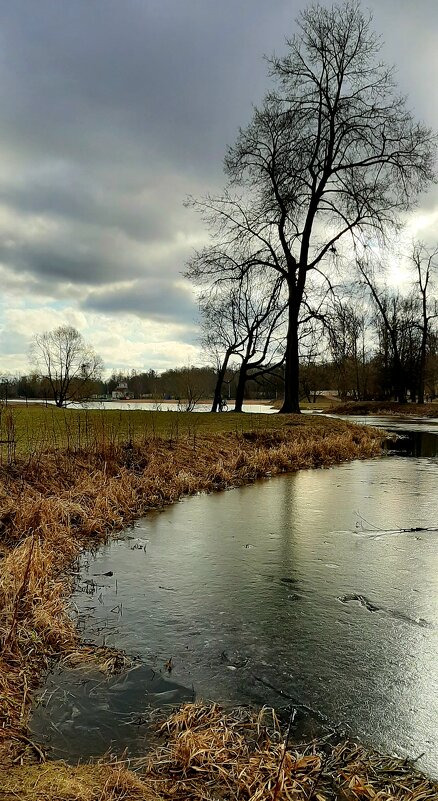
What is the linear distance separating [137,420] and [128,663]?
12.5 meters

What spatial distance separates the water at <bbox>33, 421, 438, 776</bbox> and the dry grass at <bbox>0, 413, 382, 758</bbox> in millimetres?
218

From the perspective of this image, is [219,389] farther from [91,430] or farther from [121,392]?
[121,392]

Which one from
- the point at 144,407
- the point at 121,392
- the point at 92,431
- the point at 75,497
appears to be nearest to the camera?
the point at 75,497

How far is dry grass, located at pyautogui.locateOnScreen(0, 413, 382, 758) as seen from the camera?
3445mm

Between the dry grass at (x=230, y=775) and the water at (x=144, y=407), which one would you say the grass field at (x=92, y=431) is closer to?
the water at (x=144, y=407)

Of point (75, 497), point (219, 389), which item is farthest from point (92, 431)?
point (219, 389)

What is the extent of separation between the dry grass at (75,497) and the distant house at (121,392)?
183 ft

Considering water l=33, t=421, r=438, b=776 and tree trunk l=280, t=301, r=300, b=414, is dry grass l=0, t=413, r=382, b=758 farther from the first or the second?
tree trunk l=280, t=301, r=300, b=414

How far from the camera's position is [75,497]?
728 cm

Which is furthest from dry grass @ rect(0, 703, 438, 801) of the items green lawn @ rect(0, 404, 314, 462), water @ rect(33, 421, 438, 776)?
green lawn @ rect(0, 404, 314, 462)

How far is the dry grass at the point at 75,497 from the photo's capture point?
3.45 m

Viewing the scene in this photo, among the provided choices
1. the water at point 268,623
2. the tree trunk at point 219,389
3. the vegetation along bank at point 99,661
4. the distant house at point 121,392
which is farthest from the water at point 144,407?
the distant house at point 121,392

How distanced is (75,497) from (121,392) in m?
66.6

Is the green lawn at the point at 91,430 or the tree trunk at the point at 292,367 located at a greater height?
the tree trunk at the point at 292,367
